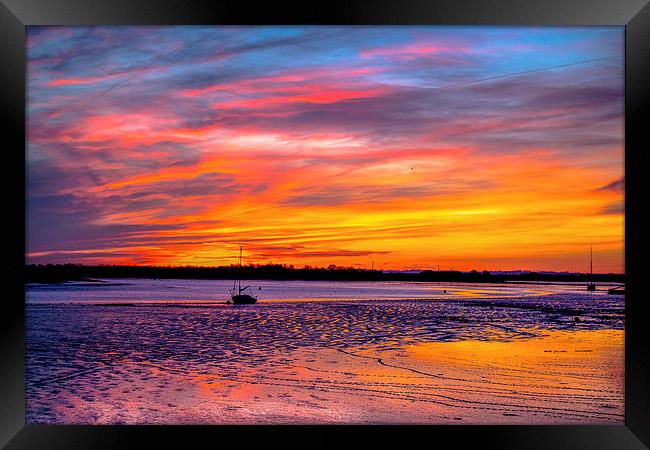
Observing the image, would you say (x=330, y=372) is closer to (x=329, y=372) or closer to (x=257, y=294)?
(x=329, y=372)

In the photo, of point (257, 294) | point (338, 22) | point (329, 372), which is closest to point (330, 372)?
point (329, 372)

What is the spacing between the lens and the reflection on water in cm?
590

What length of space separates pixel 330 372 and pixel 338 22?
4.88 m

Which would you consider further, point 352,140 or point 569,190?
point 352,140

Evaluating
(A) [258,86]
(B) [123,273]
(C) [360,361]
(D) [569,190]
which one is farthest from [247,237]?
(C) [360,361]

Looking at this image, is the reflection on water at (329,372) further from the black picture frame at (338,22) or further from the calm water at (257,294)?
the calm water at (257,294)

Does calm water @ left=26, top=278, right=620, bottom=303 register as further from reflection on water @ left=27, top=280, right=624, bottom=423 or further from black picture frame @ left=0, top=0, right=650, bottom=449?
black picture frame @ left=0, top=0, right=650, bottom=449

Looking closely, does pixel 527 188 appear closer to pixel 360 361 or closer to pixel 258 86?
pixel 258 86

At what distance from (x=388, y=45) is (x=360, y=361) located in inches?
207

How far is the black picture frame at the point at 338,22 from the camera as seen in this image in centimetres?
381

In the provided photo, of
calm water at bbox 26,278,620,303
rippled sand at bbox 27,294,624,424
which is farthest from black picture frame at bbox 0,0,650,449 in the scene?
calm water at bbox 26,278,620,303

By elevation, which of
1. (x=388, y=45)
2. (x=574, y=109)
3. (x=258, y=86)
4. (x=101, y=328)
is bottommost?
(x=101, y=328)

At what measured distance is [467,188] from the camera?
57.8 ft

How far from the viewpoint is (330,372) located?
305 inches
